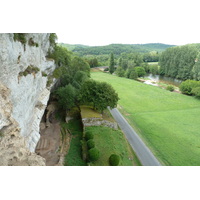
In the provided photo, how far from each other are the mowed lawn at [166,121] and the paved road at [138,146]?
34.0 inches

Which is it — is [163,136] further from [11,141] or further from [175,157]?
[11,141]

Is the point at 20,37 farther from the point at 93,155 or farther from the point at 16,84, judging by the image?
the point at 93,155

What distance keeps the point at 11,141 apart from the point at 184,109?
33.5m

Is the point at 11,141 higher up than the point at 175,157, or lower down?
higher up

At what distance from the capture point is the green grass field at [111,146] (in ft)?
52.2

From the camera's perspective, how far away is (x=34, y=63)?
42.7 feet

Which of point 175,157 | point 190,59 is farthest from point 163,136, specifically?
point 190,59

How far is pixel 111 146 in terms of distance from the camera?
17.5 m

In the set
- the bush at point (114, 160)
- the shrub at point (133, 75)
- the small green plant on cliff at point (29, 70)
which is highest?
the small green plant on cliff at point (29, 70)

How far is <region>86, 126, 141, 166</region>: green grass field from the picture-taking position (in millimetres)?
15924

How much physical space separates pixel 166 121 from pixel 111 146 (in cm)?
1350

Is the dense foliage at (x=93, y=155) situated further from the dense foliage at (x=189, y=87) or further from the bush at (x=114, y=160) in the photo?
the dense foliage at (x=189, y=87)

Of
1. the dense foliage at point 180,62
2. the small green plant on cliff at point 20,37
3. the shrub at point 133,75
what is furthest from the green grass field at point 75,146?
the dense foliage at point 180,62

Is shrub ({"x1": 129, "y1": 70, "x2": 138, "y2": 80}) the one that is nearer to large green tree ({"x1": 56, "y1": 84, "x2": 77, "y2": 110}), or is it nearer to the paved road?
the paved road
